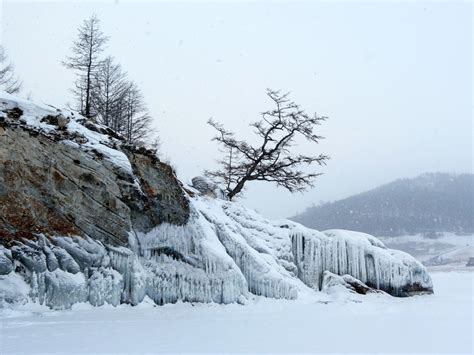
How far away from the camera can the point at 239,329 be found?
7758mm

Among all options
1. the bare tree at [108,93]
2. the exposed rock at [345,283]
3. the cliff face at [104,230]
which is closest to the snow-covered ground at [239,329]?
the cliff face at [104,230]

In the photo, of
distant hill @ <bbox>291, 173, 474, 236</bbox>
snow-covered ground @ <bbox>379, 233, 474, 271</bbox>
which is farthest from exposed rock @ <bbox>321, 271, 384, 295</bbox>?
distant hill @ <bbox>291, 173, 474, 236</bbox>

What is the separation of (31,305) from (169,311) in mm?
2736

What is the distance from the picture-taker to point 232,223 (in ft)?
44.6

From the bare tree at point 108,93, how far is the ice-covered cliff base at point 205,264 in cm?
1315

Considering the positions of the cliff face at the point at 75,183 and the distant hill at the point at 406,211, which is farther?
the distant hill at the point at 406,211

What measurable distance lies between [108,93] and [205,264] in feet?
59.6

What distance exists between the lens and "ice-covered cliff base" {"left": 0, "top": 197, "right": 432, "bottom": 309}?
360 inches

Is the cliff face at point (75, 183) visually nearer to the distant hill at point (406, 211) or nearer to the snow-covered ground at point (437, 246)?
the snow-covered ground at point (437, 246)

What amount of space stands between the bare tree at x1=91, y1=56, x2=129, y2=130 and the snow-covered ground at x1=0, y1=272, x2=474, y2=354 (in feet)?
56.0

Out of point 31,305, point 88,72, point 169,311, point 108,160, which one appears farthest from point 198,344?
point 88,72

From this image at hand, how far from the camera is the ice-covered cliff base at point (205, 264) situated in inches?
360

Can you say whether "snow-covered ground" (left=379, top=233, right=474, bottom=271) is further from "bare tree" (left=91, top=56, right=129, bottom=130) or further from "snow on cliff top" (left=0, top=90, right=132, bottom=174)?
"snow on cliff top" (left=0, top=90, right=132, bottom=174)

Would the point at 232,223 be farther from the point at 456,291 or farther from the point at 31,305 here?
the point at 456,291
